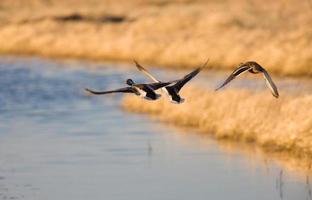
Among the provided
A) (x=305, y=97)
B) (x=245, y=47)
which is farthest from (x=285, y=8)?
(x=305, y=97)

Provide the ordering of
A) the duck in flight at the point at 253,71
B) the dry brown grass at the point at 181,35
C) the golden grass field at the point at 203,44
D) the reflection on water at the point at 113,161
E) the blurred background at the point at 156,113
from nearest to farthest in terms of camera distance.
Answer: the duck in flight at the point at 253,71 < the reflection on water at the point at 113,161 < the blurred background at the point at 156,113 < the golden grass field at the point at 203,44 < the dry brown grass at the point at 181,35

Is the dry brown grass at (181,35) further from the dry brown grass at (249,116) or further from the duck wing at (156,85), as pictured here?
the duck wing at (156,85)

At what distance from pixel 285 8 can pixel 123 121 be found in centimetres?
2534

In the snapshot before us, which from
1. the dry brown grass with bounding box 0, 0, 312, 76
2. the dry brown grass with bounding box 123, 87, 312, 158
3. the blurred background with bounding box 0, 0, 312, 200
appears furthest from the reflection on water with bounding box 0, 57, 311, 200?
the dry brown grass with bounding box 0, 0, 312, 76

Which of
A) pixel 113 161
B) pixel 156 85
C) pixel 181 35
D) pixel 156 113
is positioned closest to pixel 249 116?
pixel 113 161

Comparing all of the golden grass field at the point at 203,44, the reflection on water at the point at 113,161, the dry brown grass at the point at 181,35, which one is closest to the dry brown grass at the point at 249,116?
the golden grass field at the point at 203,44

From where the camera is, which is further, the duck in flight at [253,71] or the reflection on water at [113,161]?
the reflection on water at [113,161]

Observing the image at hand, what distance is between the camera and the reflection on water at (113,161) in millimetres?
15875

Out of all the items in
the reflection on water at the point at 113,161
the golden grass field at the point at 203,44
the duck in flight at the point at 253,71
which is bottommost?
the reflection on water at the point at 113,161

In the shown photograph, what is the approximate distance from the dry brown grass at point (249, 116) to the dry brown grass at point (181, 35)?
269 inches

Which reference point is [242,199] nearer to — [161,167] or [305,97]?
[161,167]

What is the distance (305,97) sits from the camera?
19594mm

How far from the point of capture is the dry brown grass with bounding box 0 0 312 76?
3107 centimetres

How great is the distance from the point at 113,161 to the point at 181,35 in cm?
1959
